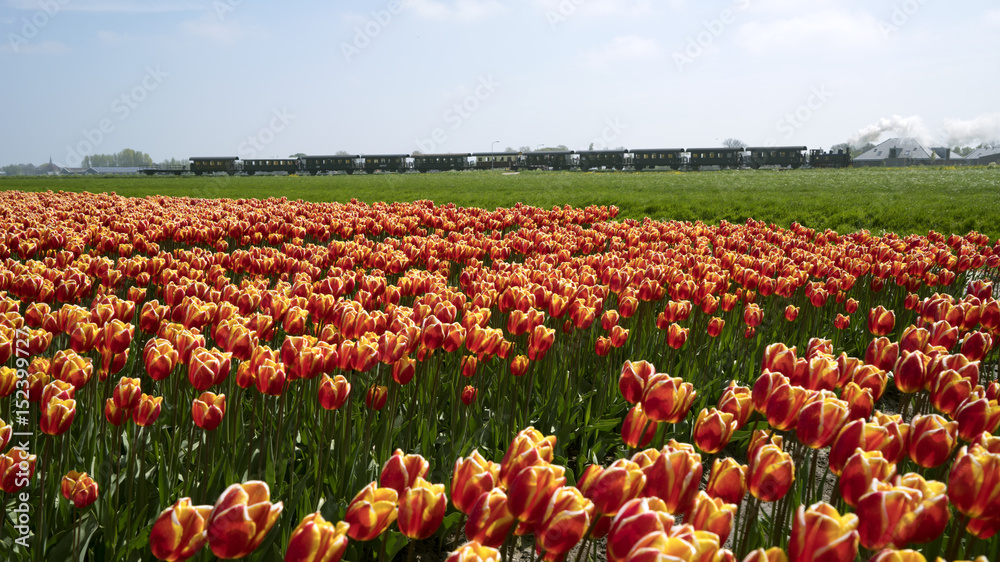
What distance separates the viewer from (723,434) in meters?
2.07

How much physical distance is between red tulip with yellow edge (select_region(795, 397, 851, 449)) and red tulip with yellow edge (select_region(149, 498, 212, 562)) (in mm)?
1738

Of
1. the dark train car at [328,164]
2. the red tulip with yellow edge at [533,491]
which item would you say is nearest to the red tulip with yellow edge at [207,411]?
the red tulip with yellow edge at [533,491]

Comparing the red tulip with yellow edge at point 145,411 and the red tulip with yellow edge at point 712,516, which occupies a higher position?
the red tulip with yellow edge at point 712,516

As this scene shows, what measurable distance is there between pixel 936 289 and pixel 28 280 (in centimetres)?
921

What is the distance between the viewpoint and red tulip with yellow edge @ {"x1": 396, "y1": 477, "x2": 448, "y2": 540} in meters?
1.53

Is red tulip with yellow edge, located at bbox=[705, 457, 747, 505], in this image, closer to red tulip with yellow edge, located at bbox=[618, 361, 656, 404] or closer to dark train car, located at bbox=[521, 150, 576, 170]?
red tulip with yellow edge, located at bbox=[618, 361, 656, 404]

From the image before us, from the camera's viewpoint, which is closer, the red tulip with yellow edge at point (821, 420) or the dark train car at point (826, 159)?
the red tulip with yellow edge at point (821, 420)

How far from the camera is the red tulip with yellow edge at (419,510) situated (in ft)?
5.01

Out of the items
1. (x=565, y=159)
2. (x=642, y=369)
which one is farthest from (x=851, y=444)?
(x=565, y=159)

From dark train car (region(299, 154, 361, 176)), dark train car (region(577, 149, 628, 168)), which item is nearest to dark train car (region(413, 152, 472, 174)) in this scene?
dark train car (region(299, 154, 361, 176))

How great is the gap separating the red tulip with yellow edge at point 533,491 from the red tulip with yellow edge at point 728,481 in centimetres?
55

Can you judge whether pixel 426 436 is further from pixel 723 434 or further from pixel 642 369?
pixel 723 434

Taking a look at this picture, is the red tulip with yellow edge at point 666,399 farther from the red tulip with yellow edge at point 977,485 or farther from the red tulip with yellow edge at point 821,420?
the red tulip with yellow edge at point 977,485

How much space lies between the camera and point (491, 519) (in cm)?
148
